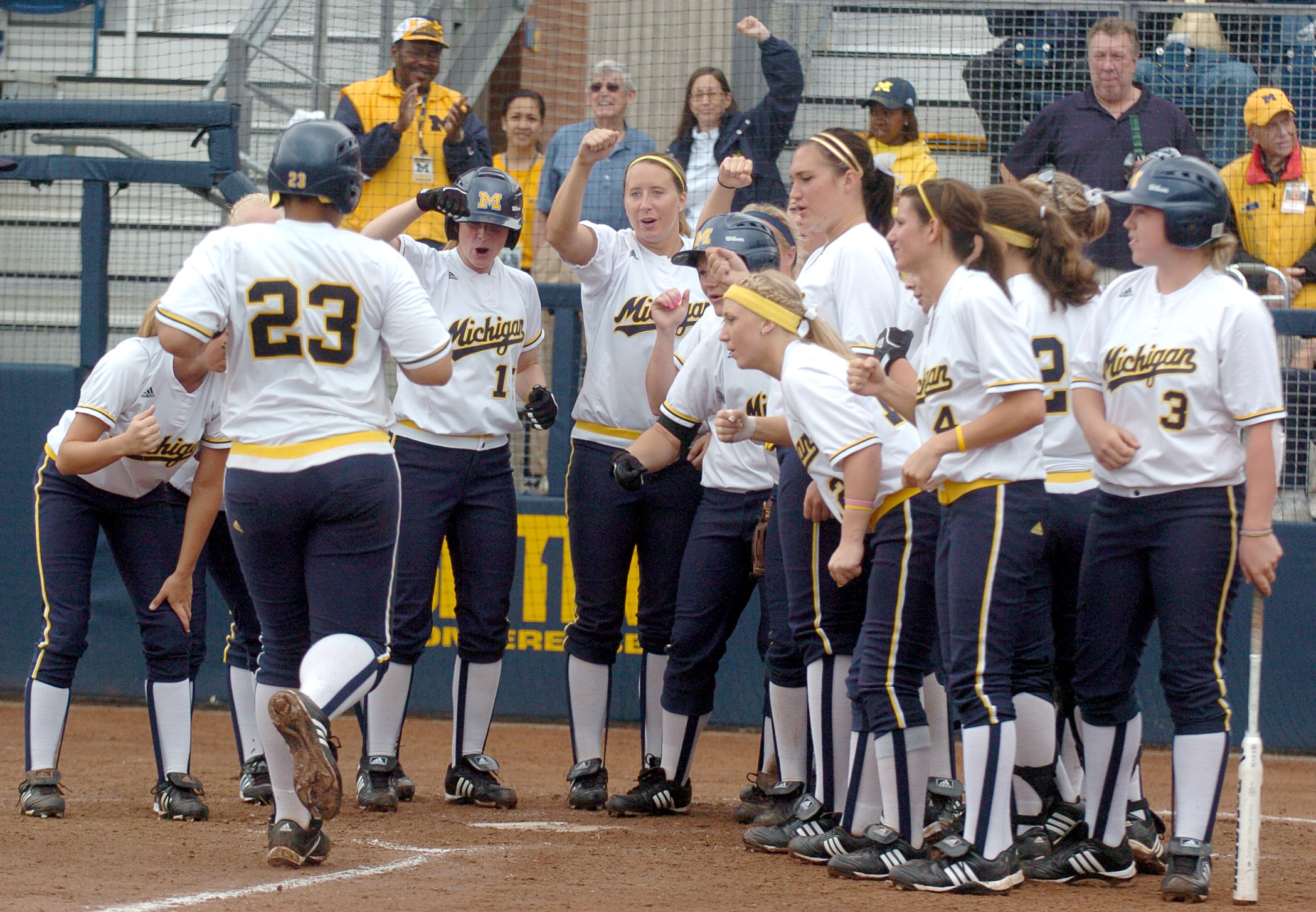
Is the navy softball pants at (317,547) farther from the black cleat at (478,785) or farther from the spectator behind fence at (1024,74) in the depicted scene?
the spectator behind fence at (1024,74)

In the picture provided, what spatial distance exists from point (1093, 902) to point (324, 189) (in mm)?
2758

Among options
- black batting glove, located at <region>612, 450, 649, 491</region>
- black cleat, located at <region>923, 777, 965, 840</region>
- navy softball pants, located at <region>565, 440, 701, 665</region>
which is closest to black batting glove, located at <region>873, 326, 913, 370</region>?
black batting glove, located at <region>612, 450, 649, 491</region>

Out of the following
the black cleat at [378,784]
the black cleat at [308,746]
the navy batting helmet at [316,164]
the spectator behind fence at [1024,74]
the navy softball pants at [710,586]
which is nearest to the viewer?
the black cleat at [308,746]

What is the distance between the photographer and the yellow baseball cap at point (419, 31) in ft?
24.7

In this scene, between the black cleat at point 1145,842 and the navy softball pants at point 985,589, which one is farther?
the black cleat at point 1145,842

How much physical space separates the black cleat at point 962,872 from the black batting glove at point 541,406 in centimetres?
218

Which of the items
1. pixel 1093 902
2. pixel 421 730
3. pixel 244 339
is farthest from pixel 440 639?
pixel 1093 902

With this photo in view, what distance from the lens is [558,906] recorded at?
143 inches

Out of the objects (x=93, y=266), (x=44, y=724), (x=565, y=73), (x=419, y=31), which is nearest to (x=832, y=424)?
(x=44, y=724)

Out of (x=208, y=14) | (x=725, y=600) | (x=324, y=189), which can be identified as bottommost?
(x=725, y=600)

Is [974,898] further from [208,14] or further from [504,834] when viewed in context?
[208,14]

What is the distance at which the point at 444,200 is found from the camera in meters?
4.84

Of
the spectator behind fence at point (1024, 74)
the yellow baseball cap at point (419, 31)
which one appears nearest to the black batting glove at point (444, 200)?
the yellow baseball cap at point (419, 31)

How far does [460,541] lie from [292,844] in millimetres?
1592
